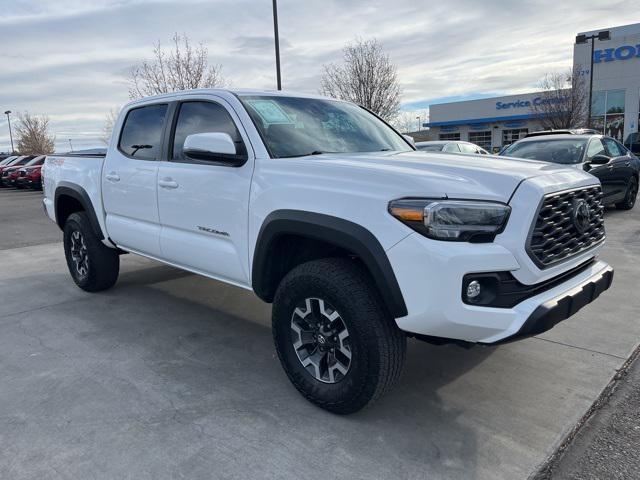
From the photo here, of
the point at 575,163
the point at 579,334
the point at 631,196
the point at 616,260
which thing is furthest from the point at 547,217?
the point at 631,196

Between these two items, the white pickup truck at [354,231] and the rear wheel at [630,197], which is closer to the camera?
the white pickup truck at [354,231]

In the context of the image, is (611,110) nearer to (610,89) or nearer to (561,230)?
(610,89)

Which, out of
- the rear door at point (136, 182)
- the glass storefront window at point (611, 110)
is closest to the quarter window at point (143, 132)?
the rear door at point (136, 182)

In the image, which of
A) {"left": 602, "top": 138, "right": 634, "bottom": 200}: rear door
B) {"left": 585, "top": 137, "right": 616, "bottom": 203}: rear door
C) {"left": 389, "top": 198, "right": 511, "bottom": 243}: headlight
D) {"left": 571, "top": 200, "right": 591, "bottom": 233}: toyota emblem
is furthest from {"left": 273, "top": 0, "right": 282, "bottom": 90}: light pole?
{"left": 389, "top": 198, "right": 511, "bottom": 243}: headlight

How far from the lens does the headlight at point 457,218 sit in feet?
8.18

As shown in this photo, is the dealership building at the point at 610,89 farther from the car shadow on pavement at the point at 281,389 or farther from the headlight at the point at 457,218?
the headlight at the point at 457,218

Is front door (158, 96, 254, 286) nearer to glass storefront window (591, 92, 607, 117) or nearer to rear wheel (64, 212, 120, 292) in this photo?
rear wheel (64, 212, 120, 292)

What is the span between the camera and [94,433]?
2893 millimetres

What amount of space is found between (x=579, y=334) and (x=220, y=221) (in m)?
2.98

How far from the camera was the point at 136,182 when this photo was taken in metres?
4.45

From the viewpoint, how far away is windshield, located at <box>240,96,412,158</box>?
355 cm

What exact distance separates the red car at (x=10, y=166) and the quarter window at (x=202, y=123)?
26.4 meters

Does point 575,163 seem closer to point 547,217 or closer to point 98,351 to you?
point 547,217

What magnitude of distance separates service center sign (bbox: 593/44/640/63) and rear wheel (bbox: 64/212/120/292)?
48527 millimetres
